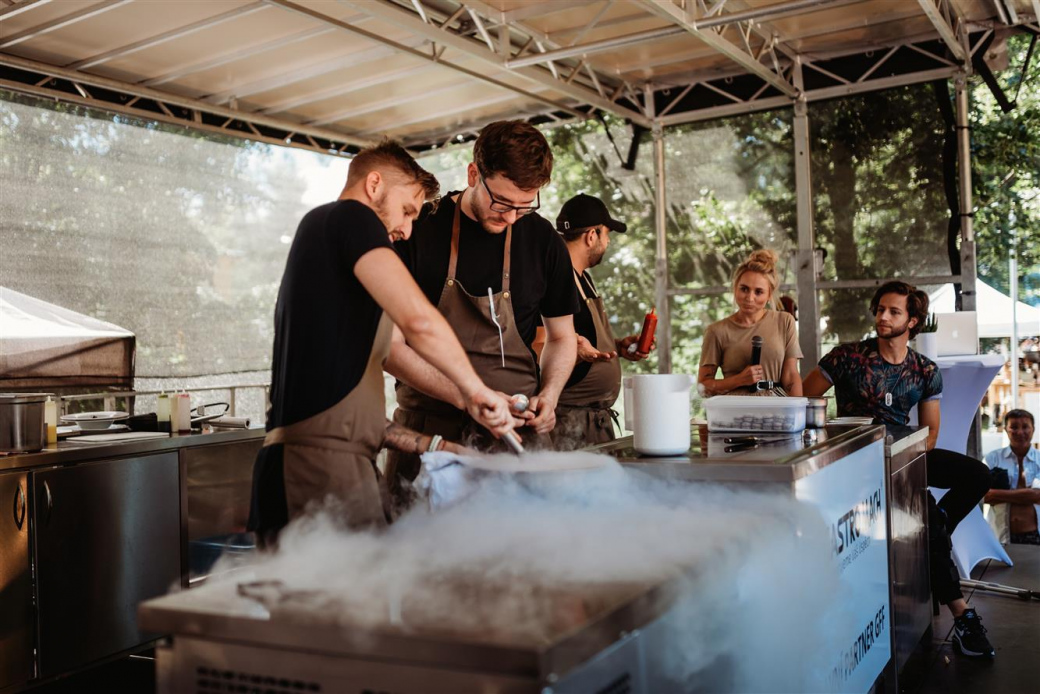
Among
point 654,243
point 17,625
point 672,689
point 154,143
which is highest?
point 154,143

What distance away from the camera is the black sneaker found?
348 cm

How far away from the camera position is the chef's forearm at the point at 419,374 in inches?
88.7

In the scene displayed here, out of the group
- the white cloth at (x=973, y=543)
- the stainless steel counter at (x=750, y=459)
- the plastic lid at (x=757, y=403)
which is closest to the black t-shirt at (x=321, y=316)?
the stainless steel counter at (x=750, y=459)

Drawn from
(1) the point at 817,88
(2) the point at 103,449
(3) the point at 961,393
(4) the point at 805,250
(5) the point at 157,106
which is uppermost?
(1) the point at 817,88

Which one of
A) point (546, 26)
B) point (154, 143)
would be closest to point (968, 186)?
point (546, 26)

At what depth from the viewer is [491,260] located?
8.09ft

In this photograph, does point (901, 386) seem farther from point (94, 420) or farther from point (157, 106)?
point (157, 106)

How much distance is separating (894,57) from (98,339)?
567cm

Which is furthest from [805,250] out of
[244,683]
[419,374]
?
[244,683]

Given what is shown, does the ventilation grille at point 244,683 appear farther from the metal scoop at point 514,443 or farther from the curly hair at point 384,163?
the curly hair at point 384,163

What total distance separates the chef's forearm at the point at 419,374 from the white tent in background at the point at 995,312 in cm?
510

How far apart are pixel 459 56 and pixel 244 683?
5763mm

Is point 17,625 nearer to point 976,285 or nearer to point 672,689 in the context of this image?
point 672,689

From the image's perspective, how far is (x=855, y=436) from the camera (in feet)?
8.27
